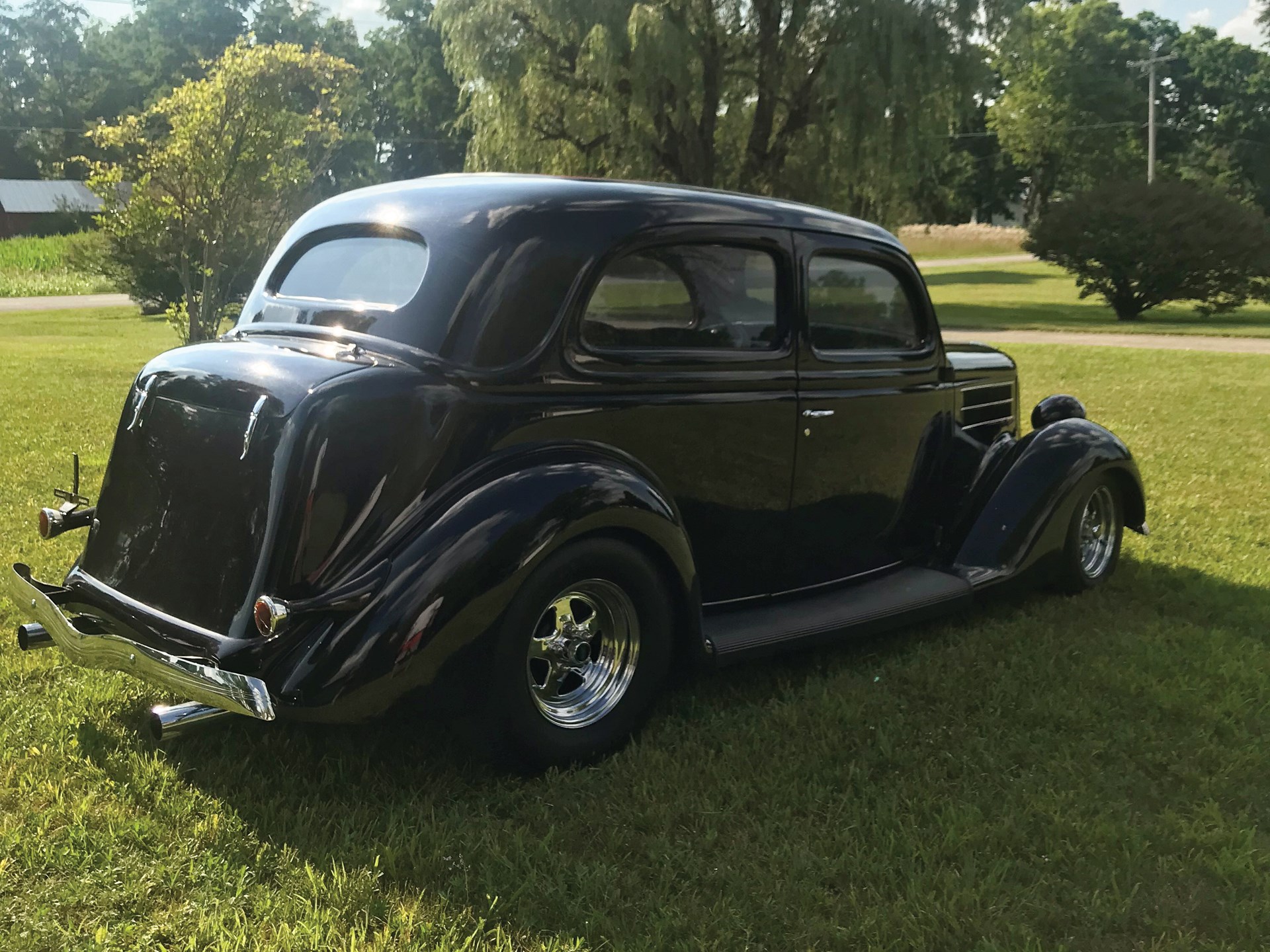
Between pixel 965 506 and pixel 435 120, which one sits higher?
pixel 435 120

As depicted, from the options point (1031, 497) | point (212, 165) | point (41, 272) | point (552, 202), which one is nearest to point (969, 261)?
point (41, 272)

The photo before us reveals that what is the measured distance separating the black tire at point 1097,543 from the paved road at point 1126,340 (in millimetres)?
12183

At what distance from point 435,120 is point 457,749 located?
227ft

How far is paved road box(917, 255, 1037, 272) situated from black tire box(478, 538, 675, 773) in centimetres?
4349

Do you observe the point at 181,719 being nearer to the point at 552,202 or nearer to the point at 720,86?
the point at 552,202

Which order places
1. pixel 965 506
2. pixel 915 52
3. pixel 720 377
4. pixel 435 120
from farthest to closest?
pixel 435 120 < pixel 915 52 < pixel 965 506 < pixel 720 377

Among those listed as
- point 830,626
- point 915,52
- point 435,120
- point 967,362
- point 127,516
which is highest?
point 435,120

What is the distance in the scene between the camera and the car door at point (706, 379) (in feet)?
11.8

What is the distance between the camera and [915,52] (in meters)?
21.4

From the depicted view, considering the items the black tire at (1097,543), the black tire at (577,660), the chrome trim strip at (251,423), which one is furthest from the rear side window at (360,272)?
the black tire at (1097,543)

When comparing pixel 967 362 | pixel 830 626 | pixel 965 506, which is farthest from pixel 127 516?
pixel 967 362

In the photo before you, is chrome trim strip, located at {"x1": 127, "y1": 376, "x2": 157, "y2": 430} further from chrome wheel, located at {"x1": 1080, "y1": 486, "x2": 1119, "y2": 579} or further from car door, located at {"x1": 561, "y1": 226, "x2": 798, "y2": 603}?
chrome wheel, located at {"x1": 1080, "y1": 486, "x2": 1119, "y2": 579}

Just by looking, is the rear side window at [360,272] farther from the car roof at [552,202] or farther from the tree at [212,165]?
the tree at [212,165]

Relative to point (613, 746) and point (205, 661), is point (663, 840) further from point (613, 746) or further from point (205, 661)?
point (205, 661)
